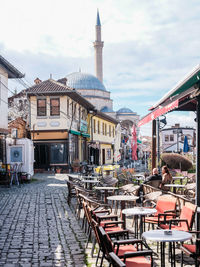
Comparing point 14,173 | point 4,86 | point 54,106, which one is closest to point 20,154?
point 14,173

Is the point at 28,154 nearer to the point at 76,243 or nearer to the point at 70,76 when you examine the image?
the point at 76,243

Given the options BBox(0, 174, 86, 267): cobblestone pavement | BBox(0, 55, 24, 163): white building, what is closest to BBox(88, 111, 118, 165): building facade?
BBox(0, 55, 24, 163): white building

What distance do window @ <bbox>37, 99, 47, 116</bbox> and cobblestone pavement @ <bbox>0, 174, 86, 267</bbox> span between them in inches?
634

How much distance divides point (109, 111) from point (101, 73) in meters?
9.14

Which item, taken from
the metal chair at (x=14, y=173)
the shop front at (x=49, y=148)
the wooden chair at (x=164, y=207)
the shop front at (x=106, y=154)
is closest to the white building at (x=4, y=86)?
the metal chair at (x=14, y=173)

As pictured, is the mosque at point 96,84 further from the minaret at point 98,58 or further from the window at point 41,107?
the window at point 41,107

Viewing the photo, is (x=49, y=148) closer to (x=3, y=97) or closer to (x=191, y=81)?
(x=3, y=97)

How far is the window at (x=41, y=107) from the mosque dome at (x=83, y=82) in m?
36.9

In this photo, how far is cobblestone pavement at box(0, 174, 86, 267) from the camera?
5797mm

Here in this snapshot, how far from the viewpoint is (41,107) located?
92.3 ft

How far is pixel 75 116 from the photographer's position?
3078 cm

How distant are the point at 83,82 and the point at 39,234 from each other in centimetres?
5907

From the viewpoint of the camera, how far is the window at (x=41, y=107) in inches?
1104

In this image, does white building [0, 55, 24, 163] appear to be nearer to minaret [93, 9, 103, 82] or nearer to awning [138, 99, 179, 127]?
awning [138, 99, 179, 127]
